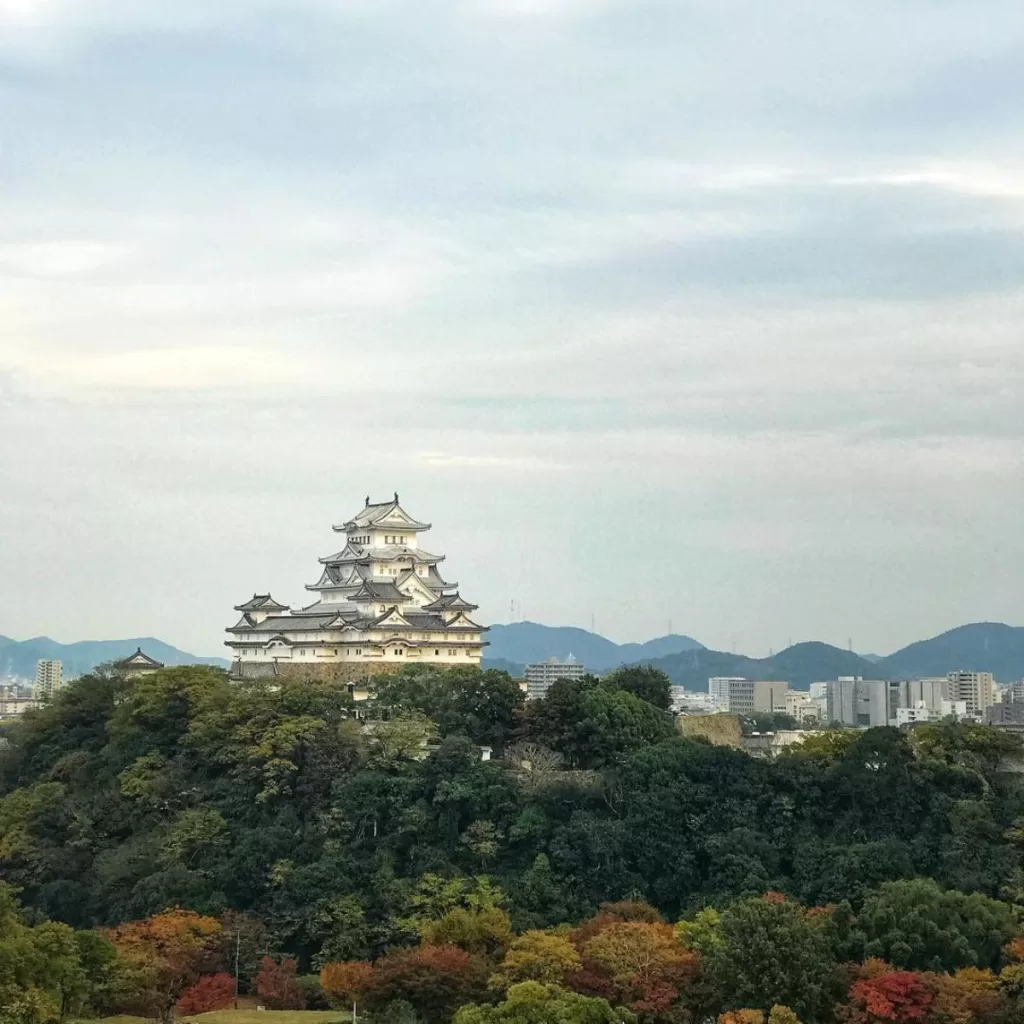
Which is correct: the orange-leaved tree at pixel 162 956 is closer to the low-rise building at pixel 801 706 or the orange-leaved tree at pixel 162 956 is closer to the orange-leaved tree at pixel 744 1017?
the orange-leaved tree at pixel 744 1017

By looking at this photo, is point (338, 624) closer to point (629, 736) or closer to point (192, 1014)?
point (629, 736)

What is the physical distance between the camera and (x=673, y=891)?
33750 mm

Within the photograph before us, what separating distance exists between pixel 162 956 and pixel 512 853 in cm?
743

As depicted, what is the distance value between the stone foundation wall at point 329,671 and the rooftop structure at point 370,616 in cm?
5

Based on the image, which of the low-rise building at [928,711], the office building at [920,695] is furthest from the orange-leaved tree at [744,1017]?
the office building at [920,695]

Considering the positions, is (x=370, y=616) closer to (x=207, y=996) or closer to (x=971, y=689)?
(x=207, y=996)

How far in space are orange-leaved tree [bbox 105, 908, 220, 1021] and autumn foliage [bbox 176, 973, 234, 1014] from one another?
9.4 inches

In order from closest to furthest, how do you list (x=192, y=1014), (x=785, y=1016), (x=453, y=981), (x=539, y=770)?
(x=785, y=1016), (x=453, y=981), (x=192, y=1014), (x=539, y=770)

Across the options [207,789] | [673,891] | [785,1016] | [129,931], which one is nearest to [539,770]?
[673,891]

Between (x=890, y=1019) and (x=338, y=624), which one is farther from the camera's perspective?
(x=338, y=624)

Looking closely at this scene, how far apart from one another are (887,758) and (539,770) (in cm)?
726

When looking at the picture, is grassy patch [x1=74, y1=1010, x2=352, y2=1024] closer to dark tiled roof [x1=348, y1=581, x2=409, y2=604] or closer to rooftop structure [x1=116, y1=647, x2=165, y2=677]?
dark tiled roof [x1=348, y1=581, x2=409, y2=604]

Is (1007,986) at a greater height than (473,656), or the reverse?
(473,656)

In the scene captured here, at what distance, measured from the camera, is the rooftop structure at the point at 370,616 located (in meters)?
43.4
